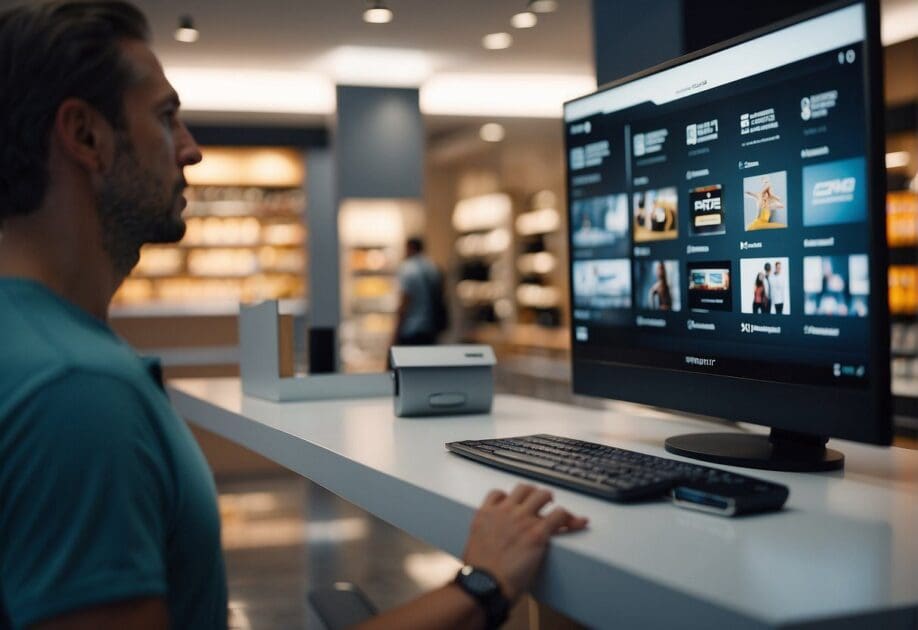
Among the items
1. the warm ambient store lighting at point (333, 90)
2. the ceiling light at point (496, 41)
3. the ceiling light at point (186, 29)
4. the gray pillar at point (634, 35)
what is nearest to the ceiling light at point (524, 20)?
the ceiling light at point (496, 41)

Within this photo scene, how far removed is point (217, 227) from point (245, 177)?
750 millimetres

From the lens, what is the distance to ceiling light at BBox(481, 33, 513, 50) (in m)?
7.23

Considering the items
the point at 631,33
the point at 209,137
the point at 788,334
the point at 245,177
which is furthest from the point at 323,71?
the point at 788,334

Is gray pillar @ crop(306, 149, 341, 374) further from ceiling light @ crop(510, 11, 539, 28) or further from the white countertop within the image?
the white countertop

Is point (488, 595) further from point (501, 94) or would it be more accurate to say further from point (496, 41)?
point (501, 94)

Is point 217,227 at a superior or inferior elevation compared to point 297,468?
superior

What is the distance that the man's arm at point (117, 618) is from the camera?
71 cm

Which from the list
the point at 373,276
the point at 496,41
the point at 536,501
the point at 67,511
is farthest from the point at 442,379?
the point at 373,276

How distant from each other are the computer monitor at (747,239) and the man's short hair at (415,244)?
22.2ft

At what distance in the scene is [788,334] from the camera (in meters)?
1.34

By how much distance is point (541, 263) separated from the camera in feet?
43.7

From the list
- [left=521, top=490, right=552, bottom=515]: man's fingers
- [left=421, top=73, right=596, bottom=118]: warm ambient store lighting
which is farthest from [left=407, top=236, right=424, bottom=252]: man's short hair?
[left=521, top=490, right=552, bottom=515]: man's fingers

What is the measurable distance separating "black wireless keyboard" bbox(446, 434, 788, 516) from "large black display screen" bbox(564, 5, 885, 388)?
29 cm

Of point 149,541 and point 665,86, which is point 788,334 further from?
point 149,541
